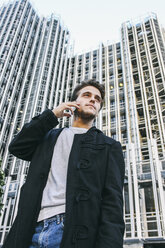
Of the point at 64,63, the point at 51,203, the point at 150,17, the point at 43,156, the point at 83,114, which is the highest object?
the point at 150,17

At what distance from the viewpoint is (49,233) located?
1.76 metres

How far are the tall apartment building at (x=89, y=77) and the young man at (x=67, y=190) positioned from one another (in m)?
17.0

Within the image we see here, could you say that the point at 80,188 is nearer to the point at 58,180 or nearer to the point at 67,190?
the point at 67,190

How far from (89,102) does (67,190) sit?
1343mm

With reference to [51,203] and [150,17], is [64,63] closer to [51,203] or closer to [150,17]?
[150,17]

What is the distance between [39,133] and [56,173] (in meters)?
0.46

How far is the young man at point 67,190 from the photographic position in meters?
1.70

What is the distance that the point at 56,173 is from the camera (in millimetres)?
2156

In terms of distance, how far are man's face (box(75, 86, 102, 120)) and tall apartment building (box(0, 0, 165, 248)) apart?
54.1 feet

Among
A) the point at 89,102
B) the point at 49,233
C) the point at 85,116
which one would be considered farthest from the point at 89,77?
the point at 49,233

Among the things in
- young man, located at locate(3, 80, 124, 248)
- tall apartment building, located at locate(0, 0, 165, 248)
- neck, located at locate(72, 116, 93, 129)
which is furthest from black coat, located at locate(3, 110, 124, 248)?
tall apartment building, located at locate(0, 0, 165, 248)

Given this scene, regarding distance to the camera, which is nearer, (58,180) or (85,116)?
(58,180)

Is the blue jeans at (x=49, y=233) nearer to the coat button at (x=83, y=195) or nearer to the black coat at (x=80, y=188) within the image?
the black coat at (x=80, y=188)

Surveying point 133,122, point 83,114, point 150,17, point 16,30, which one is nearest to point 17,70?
point 16,30
